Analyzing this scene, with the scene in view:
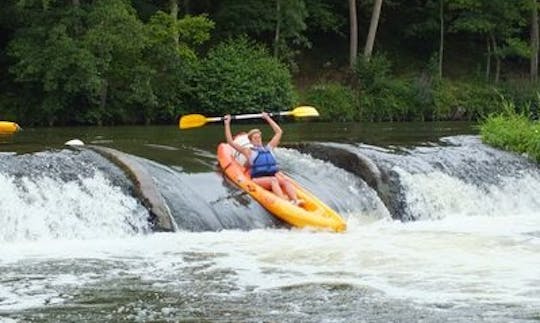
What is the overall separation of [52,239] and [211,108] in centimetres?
1470

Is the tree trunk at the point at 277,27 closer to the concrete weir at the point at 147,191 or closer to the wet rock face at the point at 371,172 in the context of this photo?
the wet rock face at the point at 371,172

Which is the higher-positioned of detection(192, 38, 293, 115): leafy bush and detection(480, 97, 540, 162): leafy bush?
detection(192, 38, 293, 115): leafy bush

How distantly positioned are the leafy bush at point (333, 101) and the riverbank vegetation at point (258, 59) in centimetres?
5

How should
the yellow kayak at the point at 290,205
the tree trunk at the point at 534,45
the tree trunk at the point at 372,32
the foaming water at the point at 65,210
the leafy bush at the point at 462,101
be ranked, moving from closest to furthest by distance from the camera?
the foaming water at the point at 65,210, the yellow kayak at the point at 290,205, the leafy bush at the point at 462,101, the tree trunk at the point at 372,32, the tree trunk at the point at 534,45

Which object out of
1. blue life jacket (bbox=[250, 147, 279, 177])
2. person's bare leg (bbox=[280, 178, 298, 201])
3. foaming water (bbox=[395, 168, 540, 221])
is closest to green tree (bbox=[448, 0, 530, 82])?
foaming water (bbox=[395, 168, 540, 221])

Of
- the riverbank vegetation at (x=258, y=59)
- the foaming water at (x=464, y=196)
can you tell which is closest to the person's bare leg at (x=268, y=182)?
the foaming water at (x=464, y=196)

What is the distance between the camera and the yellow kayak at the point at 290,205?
11102 millimetres

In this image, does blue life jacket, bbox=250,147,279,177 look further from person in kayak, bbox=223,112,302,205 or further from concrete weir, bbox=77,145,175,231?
concrete weir, bbox=77,145,175,231

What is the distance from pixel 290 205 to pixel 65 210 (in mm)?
2803

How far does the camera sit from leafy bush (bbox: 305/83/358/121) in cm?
2710

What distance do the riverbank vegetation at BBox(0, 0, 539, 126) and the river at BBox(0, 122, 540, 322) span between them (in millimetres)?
5671

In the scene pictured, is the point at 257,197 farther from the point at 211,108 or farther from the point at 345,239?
the point at 211,108

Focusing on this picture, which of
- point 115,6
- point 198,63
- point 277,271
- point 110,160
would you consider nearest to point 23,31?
point 115,6

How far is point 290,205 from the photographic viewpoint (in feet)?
37.6
